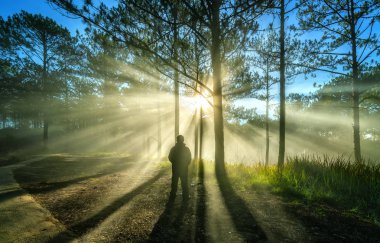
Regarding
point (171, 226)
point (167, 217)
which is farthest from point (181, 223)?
point (167, 217)

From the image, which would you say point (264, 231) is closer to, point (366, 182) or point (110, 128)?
point (366, 182)

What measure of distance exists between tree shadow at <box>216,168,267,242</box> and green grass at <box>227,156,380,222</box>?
0.80 meters

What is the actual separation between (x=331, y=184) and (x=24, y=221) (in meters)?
6.87

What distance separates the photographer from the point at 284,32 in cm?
1291

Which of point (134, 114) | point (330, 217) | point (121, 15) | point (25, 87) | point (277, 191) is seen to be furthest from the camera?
point (134, 114)

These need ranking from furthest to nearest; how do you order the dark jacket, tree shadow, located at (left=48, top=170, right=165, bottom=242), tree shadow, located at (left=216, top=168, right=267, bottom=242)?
the dark jacket → tree shadow, located at (left=48, top=170, right=165, bottom=242) → tree shadow, located at (left=216, top=168, right=267, bottom=242)

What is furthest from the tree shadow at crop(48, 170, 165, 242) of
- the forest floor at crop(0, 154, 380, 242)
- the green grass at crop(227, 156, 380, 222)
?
the green grass at crop(227, 156, 380, 222)

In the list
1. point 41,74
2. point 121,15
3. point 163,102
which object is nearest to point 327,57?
point 121,15

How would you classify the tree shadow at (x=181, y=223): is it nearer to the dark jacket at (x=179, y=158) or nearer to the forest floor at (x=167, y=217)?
the forest floor at (x=167, y=217)

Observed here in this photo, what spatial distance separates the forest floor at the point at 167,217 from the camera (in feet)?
13.8

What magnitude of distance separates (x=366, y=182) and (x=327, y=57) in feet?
30.0

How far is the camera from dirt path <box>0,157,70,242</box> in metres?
4.11

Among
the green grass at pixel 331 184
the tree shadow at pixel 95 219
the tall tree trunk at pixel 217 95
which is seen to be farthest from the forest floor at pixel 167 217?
the tall tree trunk at pixel 217 95

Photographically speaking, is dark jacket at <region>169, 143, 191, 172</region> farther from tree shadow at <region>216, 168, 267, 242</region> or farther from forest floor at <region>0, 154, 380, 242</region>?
tree shadow at <region>216, 168, 267, 242</region>
